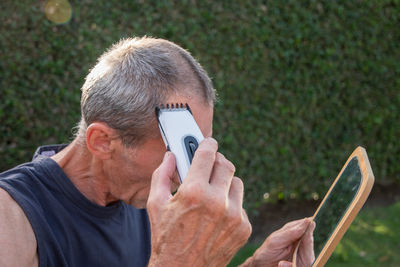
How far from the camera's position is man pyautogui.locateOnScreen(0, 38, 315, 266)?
1274 mm

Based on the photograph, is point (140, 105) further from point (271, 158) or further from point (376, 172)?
point (376, 172)

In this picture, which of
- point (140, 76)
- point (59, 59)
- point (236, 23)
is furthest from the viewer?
point (236, 23)

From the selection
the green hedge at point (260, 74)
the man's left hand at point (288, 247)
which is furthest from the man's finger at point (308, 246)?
the green hedge at point (260, 74)

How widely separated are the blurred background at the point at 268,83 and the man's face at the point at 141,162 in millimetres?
1934

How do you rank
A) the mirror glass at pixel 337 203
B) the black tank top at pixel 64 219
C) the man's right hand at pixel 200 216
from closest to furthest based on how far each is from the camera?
1. the man's right hand at pixel 200 216
2. the mirror glass at pixel 337 203
3. the black tank top at pixel 64 219

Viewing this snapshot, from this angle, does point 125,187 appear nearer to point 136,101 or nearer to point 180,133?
point 136,101

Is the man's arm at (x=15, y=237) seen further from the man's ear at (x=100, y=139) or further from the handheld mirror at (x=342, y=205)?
the handheld mirror at (x=342, y=205)

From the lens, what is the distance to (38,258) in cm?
161

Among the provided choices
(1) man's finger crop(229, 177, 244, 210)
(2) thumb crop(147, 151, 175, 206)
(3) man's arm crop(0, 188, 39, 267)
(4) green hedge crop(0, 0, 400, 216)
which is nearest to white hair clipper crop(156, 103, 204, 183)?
(2) thumb crop(147, 151, 175, 206)

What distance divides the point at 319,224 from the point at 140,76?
3.05 feet

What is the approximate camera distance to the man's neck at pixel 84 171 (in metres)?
1.90

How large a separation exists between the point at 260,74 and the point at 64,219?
3.09 m

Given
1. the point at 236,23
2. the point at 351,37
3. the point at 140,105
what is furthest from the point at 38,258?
Answer: the point at 351,37

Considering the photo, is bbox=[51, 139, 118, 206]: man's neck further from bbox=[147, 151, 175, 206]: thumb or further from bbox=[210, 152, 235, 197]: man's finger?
bbox=[210, 152, 235, 197]: man's finger
